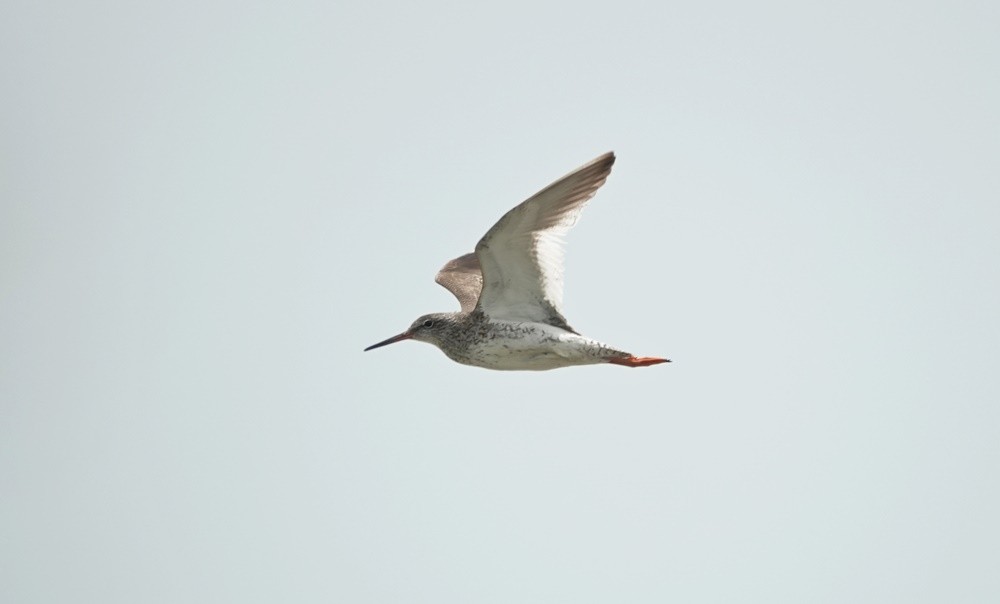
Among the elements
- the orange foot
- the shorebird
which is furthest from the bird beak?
the orange foot

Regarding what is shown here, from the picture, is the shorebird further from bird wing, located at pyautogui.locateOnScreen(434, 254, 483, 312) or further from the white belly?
bird wing, located at pyautogui.locateOnScreen(434, 254, 483, 312)

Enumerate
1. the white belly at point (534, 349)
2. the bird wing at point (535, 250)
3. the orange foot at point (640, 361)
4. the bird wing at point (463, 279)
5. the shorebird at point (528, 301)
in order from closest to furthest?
the bird wing at point (535, 250) → the shorebird at point (528, 301) → the white belly at point (534, 349) → the orange foot at point (640, 361) → the bird wing at point (463, 279)

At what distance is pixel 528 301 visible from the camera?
48.0 ft

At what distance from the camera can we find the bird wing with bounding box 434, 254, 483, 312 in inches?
665

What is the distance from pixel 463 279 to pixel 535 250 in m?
3.60

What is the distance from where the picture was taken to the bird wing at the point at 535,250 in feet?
44.3

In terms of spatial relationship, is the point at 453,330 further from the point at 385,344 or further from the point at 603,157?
the point at 603,157

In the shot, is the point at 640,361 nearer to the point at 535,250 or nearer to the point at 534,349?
the point at 534,349

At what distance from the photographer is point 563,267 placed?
14.4 meters

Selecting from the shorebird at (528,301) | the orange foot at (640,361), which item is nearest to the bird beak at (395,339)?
the shorebird at (528,301)

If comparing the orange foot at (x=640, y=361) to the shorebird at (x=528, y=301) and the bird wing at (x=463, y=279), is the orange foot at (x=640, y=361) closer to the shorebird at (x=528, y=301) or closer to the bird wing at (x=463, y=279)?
the shorebird at (x=528, y=301)

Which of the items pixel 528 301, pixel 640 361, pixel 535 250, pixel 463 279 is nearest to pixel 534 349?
pixel 528 301

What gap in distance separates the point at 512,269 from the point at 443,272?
3.63 metres

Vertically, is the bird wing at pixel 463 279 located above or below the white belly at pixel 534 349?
above
